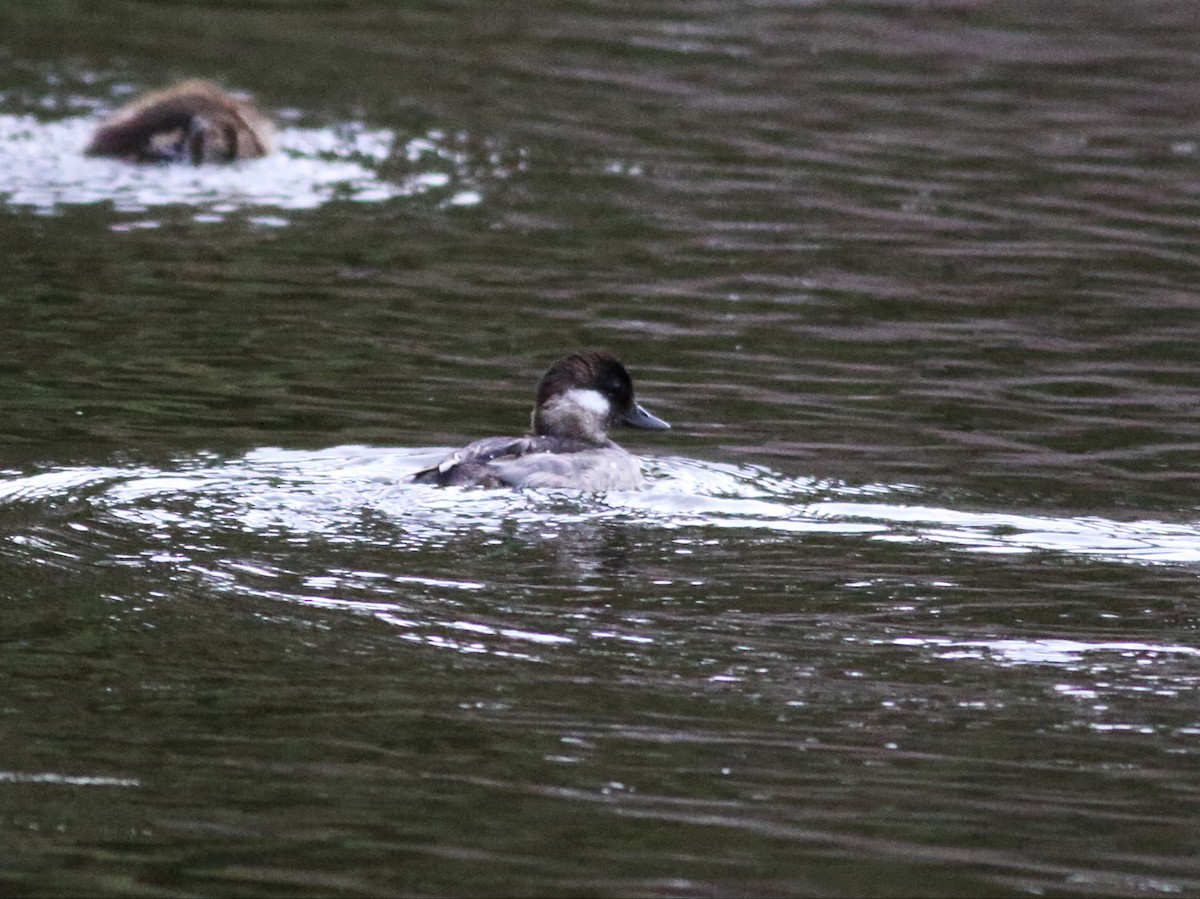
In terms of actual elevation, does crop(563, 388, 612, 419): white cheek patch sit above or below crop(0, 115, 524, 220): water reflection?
below

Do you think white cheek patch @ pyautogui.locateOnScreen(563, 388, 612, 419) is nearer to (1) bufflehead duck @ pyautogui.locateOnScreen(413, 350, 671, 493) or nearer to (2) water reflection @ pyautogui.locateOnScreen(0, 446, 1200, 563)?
(1) bufflehead duck @ pyautogui.locateOnScreen(413, 350, 671, 493)

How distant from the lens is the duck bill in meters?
7.75

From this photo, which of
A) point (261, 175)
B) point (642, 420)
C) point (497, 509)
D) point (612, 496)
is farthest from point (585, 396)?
point (261, 175)

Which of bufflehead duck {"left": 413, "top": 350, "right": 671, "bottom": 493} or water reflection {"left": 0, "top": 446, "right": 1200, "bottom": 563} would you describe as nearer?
water reflection {"left": 0, "top": 446, "right": 1200, "bottom": 563}

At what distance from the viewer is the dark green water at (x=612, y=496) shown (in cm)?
446

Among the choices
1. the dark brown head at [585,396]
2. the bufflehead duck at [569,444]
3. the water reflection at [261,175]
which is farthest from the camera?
the water reflection at [261,175]

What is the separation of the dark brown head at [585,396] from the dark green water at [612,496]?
0.82 feet

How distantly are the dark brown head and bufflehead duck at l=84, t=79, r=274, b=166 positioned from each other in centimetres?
510

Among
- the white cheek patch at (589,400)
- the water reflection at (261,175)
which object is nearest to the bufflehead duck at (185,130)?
the water reflection at (261,175)

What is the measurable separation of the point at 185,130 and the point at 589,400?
5339 millimetres

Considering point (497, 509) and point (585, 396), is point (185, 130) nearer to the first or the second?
point (585, 396)

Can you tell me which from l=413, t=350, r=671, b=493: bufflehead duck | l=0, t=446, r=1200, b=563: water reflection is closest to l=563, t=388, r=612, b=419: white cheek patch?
l=413, t=350, r=671, b=493: bufflehead duck

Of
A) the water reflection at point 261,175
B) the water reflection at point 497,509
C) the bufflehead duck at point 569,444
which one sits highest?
the water reflection at point 261,175

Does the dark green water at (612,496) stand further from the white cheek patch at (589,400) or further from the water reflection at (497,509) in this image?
the white cheek patch at (589,400)
